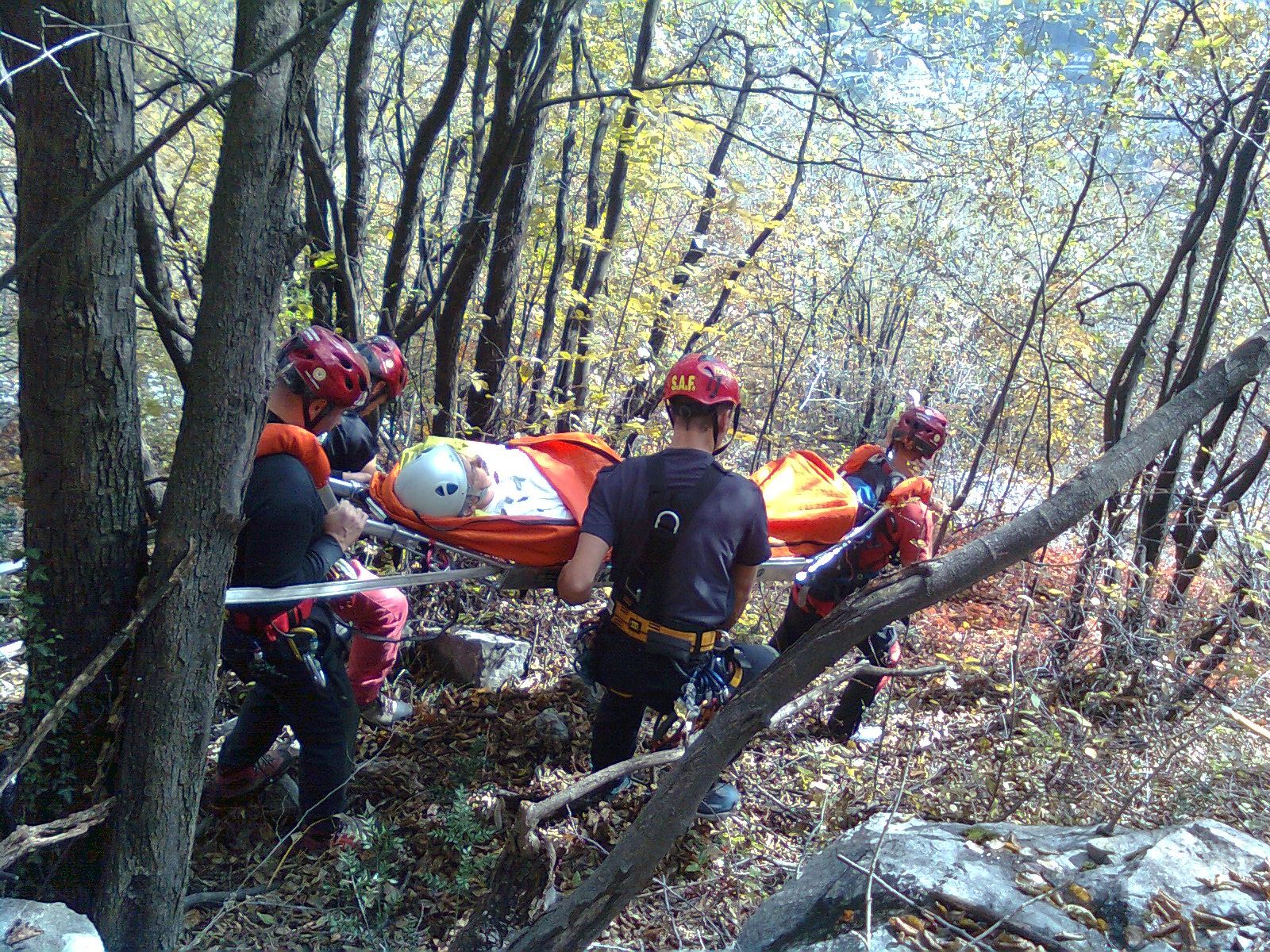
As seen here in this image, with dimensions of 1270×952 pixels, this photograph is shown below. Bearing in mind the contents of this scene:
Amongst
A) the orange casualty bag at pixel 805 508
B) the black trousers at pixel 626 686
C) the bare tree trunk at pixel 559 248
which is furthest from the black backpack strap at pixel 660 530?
the bare tree trunk at pixel 559 248

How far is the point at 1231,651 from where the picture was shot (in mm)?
4441

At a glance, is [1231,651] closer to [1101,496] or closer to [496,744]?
[1101,496]

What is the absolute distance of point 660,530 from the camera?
3488 millimetres

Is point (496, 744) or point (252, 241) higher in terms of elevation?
point (252, 241)

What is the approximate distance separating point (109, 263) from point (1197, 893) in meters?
3.85

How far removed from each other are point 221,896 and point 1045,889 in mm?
3133

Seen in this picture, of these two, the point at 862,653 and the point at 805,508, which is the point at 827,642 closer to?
the point at 805,508

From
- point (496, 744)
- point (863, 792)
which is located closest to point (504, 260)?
point (496, 744)

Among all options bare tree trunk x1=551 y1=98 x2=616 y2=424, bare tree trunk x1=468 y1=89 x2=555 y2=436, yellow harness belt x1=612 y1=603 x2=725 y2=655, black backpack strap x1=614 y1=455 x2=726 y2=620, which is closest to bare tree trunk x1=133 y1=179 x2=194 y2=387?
black backpack strap x1=614 y1=455 x2=726 y2=620

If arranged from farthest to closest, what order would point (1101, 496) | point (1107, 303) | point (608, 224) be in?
point (1107, 303) < point (608, 224) < point (1101, 496)

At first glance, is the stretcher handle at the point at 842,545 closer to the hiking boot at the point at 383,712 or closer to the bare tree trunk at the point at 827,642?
the bare tree trunk at the point at 827,642

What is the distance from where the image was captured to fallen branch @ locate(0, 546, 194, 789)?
2.12 m

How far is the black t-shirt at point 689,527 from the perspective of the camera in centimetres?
349

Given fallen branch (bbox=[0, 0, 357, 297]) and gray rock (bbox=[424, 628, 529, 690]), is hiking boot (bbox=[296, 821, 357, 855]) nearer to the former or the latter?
gray rock (bbox=[424, 628, 529, 690])
